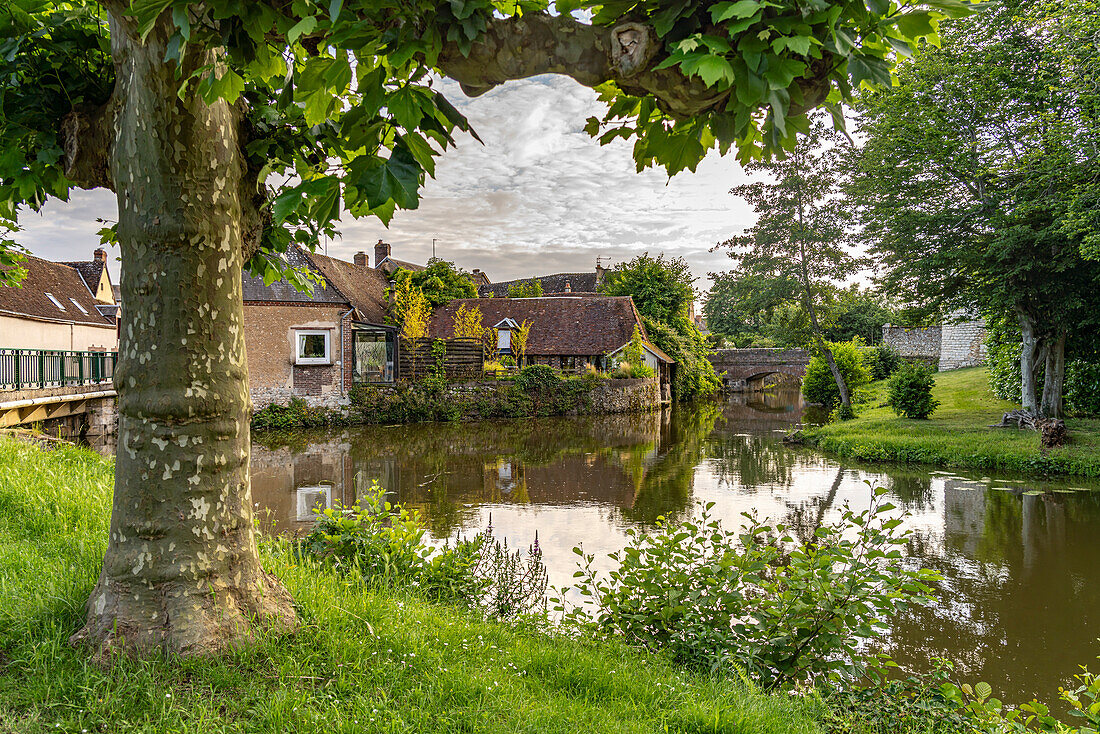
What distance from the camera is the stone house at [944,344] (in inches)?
1432

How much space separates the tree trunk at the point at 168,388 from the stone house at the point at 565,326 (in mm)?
28975

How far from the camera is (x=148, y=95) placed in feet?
8.48

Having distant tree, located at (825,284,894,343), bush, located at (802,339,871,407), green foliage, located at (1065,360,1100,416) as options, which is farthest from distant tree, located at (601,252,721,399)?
Result: green foliage, located at (1065,360,1100,416)

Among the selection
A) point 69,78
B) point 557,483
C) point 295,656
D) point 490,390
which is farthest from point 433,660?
point 490,390

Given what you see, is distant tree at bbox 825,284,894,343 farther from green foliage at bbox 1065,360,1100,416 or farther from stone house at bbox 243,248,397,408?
stone house at bbox 243,248,397,408

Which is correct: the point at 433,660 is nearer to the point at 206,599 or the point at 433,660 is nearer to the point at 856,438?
the point at 206,599

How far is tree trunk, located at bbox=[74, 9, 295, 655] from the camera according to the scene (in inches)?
101

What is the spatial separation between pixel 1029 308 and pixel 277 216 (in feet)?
68.0

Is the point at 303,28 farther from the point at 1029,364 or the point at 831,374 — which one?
the point at 831,374

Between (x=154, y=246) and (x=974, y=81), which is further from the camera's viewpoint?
(x=974, y=81)

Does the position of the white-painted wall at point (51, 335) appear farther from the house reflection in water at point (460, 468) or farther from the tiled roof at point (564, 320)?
the tiled roof at point (564, 320)

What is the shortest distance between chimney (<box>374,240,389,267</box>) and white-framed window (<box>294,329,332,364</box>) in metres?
17.9

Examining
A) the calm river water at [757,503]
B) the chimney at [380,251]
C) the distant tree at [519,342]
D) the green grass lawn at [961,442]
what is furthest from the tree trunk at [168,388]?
the chimney at [380,251]

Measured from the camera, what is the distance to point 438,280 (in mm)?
32031
